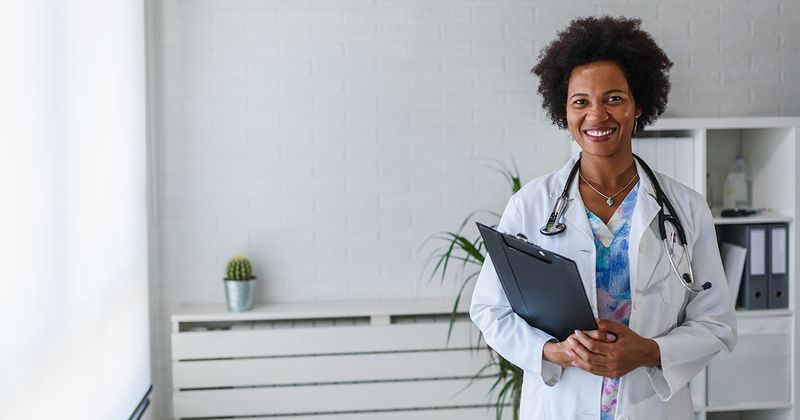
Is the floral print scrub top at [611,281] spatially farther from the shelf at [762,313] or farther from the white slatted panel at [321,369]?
the shelf at [762,313]

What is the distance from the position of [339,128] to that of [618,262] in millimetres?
2004

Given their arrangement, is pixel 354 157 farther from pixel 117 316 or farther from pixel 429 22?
pixel 117 316

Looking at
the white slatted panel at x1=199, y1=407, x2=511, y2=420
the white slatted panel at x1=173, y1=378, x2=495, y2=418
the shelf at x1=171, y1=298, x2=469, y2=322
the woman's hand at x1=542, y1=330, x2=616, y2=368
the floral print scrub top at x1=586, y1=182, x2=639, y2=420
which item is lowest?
the white slatted panel at x1=199, y1=407, x2=511, y2=420

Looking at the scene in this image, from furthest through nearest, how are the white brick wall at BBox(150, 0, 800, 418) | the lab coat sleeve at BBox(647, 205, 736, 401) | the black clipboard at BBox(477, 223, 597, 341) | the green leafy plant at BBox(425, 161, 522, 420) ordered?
1. the white brick wall at BBox(150, 0, 800, 418)
2. the green leafy plant at BBox(425, 161, 522, 420)
3. the lab coat sleeve at BBox(647, 205, 736, 401)
4. the black clipboard at BBox(477, 223, 597, 341)

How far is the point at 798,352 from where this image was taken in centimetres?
350

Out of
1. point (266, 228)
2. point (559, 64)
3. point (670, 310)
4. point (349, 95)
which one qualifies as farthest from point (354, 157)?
point (670, 310)

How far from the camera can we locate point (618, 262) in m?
1.84

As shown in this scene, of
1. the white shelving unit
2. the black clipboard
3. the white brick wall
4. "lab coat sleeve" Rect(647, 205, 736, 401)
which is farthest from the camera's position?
the white brick wall

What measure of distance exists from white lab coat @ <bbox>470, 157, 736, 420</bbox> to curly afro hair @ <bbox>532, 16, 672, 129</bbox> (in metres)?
0.18

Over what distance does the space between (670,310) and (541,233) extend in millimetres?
319

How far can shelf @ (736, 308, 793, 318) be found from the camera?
136 inches

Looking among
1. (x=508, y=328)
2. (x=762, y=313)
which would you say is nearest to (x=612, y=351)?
(x=508, y=328)

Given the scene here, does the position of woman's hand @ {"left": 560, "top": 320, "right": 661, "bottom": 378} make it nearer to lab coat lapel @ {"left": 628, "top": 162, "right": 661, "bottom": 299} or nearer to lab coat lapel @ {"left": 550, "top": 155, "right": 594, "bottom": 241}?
lab coat lapel @ {"left": 628, "top": 162, "right": 661, "bottom": 299}

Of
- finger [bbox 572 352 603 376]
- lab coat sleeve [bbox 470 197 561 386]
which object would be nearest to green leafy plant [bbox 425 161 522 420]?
lab coat sleeve [bbox 470 197 561 386]
